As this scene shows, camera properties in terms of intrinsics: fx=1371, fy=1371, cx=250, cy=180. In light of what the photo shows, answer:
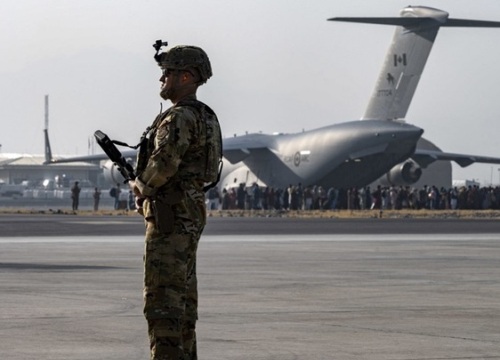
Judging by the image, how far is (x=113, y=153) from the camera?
921 centimetres

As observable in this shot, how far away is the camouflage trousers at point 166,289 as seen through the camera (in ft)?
30.1

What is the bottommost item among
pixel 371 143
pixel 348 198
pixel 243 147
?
pixel 348 198

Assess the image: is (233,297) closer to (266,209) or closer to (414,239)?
(414,239)

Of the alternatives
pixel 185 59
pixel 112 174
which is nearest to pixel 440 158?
pixel 112 174

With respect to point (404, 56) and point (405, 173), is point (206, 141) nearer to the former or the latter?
point (404, 56)

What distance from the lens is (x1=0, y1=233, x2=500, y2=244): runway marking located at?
3447 centimetres

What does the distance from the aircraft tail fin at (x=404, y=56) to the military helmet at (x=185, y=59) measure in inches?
2704

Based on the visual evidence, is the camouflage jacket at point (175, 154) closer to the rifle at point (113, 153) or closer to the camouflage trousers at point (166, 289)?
the rifle at point (113, 153)

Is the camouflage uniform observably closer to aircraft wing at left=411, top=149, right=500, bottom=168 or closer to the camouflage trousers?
the camouflage trousers

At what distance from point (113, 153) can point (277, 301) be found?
7.42 metres

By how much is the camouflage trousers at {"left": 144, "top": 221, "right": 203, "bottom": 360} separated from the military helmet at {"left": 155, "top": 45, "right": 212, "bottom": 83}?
3.66 ft

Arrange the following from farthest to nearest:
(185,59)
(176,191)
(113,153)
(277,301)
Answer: (277,301)
(185,59)
(176,191)
(113,153)

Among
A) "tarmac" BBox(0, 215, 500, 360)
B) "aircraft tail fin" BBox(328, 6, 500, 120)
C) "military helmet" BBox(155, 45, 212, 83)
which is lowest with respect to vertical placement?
"tarmac" BBox(0, 215, 500, 360)

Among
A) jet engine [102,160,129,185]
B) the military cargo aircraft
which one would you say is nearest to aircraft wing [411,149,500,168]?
the military cargo aircraft
